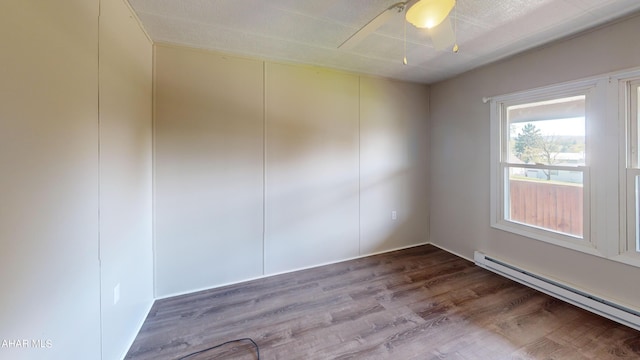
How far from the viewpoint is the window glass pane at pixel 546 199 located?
232 cm

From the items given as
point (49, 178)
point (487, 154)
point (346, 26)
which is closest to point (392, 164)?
point (487, 154)

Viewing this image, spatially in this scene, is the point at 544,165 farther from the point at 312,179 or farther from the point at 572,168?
the point at 312,179

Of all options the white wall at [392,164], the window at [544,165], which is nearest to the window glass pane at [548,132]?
the window at [544,165]

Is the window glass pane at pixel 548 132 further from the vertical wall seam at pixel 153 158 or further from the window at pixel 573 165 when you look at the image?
the vertical wall seam at pixel 153 158

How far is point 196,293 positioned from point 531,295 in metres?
3.36

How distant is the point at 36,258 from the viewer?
0.99 m

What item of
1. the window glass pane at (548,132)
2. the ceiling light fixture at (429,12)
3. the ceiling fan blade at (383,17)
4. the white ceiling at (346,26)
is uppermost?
the white ceiling at (346,26)

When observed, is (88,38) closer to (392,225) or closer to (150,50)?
(150,50)

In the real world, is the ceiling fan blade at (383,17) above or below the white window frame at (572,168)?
above

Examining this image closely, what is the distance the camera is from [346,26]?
81.3 inches

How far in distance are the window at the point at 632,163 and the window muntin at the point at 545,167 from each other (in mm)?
256

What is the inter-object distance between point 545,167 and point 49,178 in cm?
381

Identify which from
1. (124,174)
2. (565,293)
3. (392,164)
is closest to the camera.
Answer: (124,174)

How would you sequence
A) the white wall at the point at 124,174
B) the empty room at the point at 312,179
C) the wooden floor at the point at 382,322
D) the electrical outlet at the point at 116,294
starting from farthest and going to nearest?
the wooden floor at the point at 382,322 → the electrical outlet at the point at 116,294 → the white wall at the point at 124,174 → the empty room at the point at 312,179
